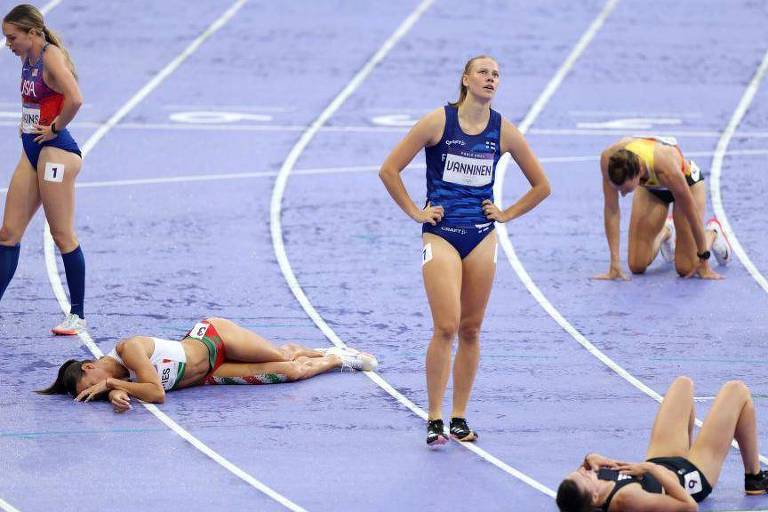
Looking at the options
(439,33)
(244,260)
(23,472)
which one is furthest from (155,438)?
Result: (439,33)

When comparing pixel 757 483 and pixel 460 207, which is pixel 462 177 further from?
pixel 757 483

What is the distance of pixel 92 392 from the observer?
8117 millimetres

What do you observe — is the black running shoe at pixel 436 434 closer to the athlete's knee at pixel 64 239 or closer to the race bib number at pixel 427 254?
the race bib number at pixel 427 254

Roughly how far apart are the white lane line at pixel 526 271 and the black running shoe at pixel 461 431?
122 cm

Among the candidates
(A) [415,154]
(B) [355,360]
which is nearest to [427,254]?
(A) [415,154]

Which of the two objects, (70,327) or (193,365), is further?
(70,327)

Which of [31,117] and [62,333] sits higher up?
[31,117]

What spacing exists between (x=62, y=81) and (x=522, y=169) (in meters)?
2.93

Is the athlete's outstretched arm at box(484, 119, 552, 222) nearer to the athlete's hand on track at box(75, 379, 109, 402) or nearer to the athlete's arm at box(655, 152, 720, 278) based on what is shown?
the athlete's hand on track at box(75, 379, 109, 402)

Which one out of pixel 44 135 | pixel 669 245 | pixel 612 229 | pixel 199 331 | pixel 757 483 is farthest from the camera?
pixel 669 245

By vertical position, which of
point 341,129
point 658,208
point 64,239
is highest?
point 341,129

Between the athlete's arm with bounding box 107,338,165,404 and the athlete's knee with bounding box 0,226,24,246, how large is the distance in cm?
152

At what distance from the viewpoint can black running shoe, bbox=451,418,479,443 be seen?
7.68 m

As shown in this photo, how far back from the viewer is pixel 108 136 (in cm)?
1431
